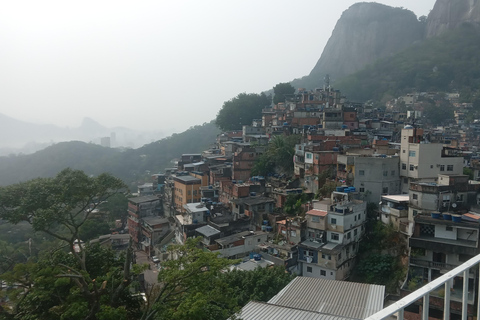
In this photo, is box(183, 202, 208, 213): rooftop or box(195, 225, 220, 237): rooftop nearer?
box(195, 225, 220, 237): rooftop

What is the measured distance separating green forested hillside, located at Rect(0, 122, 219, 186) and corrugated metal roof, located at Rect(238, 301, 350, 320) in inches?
1962

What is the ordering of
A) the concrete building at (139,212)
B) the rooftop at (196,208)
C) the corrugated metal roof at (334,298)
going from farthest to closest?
the concrete building at (139,212) < the rooftop at (196,208) < the corrugated metal roof at (334,298)

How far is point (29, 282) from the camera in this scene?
8.59 meters

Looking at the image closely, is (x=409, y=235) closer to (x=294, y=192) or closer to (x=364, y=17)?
(x=294, y=192)

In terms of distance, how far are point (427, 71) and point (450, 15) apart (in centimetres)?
2311

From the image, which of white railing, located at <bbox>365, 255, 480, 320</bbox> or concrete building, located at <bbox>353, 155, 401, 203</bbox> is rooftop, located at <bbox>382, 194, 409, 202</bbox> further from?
white railing, located at <bbox>365, 255, 480, 320</bbox>

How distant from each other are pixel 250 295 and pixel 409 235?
28.8 feet

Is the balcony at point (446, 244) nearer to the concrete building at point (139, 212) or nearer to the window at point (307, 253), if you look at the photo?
the window at point (307, 253)

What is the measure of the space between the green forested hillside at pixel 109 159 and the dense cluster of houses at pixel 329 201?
2778cm

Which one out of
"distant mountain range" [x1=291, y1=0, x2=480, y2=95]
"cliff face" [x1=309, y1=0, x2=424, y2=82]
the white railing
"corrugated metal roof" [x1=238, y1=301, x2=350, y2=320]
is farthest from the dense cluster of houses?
"cliff face" [x1=309, y1=0, x2=424, y2=82]

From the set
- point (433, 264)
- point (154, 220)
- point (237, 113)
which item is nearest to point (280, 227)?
point (433, 264)

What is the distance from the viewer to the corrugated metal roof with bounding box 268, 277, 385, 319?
396 inches

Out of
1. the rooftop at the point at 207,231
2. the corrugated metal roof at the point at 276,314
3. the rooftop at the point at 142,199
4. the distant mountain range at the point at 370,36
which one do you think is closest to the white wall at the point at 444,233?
the corrugated metal roof at the point at 276,314

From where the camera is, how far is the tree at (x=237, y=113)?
48.8 m
